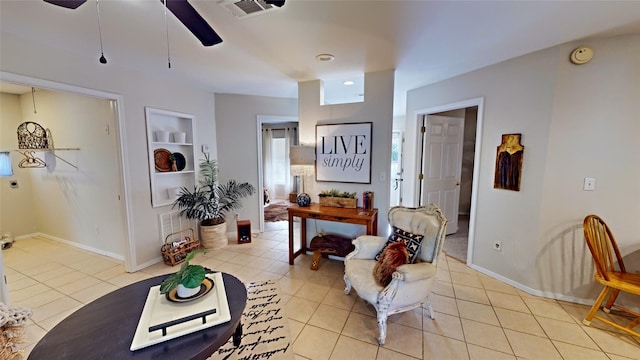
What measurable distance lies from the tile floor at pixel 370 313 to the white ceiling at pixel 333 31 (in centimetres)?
247

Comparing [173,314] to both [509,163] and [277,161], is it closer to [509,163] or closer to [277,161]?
[509,163]

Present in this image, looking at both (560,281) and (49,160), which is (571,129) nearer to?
(560,281)

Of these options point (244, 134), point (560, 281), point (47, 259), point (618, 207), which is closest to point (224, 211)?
point (244, 134)

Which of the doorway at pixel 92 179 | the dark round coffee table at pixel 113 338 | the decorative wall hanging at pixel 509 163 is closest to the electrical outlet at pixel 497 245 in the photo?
the decorative wall hanging at pixel 509 163

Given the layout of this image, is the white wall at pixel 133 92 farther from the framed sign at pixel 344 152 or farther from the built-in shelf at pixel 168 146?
the framed sign at pixel 344 152

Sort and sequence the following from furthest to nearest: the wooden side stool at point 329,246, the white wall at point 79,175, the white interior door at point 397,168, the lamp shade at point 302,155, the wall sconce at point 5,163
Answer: the white interior door at point 397,168
the wall sconce at point 5,163
the white wall at point 79,175
the lamp shade at point 302,155
the wooden side stool at point 329,246

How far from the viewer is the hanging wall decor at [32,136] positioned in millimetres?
3641

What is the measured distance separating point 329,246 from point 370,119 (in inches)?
65.9

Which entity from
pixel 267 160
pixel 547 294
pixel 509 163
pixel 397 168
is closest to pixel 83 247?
pixel 267 160

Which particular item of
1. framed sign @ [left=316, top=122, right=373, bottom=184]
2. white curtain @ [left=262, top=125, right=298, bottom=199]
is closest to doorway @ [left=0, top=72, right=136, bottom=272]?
framed sign @ [left=316, top=122, right=373, bottom=184]

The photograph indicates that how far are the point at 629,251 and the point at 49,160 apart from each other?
7372 millimetres

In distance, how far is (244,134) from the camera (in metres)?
4.21

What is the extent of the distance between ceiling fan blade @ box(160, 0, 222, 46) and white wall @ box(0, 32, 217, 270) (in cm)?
180

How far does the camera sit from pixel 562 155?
2.37 metres
